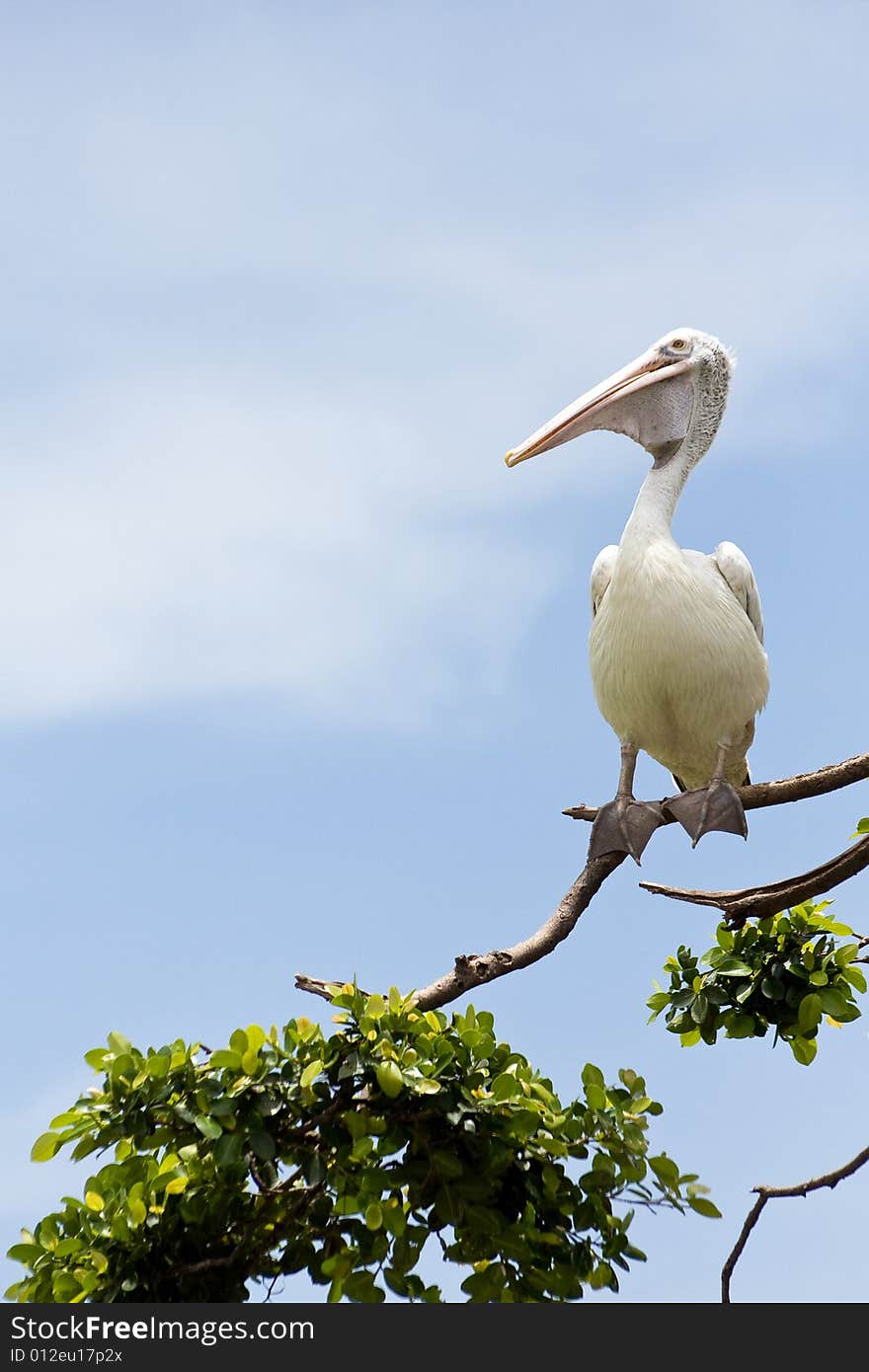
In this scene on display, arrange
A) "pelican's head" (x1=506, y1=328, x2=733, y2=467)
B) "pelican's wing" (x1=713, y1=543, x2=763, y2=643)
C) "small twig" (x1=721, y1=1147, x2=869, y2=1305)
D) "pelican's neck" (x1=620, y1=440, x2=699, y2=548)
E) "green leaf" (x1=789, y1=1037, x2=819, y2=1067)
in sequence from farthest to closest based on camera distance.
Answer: "pelican's head" (x1=506, y1=328, x2=733, y2=467) → "pelican's wing" (x1=713, y1=543, x2=763, y2=643) → "pelican's neck" (x1=620, y1=440, x2=699, y2=548) → "green leaf" (x1=789, y1=1037, x2=819, y2=1067) → "small twig" (x1=721, y1=1147, x2=869, y2=1305)

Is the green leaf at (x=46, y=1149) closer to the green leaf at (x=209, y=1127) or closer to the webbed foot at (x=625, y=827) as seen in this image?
the green leaf at (x=209, y=1127)

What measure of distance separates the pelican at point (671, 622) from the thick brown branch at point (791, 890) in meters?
0.35

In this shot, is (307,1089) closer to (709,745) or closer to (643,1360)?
(643,1360)

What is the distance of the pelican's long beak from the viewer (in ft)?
24.8

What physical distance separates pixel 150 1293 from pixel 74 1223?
1.42 ft

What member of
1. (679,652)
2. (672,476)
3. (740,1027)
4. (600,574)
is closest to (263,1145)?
(740,1027)

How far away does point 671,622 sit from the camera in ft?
23.2

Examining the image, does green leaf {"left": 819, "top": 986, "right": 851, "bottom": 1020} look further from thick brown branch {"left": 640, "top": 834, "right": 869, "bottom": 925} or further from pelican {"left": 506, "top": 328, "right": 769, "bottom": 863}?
pelican {"left": 506, "top": 328, "right": 769, "bottom": 863}

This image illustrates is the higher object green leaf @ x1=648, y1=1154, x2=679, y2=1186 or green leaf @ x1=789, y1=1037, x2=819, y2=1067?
green leaf @ x1=789, y1=1037, x2=819, y2=1067

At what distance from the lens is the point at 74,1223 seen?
17.8ft

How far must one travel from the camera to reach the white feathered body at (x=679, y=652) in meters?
7.09

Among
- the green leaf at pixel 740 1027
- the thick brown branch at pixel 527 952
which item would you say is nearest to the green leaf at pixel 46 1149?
the thick brown branch at pixel 527 952

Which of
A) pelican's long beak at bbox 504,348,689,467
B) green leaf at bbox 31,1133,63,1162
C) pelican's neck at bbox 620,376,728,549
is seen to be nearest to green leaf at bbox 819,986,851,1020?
pelican's neck at bbox 620,376,728,549

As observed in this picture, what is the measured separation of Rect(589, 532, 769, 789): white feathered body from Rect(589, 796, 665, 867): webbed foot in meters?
0.41
